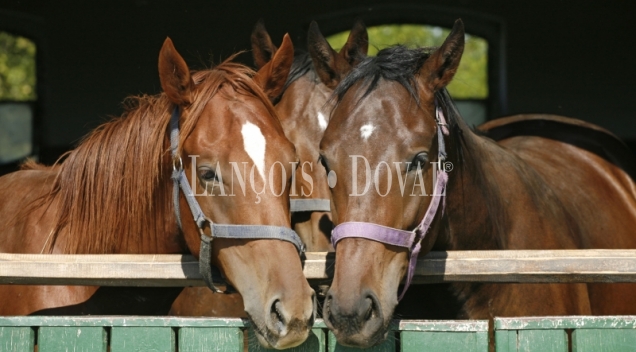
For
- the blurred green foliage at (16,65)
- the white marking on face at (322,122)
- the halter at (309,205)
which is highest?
the white marking on face at (322,122)

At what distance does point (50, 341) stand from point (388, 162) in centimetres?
109

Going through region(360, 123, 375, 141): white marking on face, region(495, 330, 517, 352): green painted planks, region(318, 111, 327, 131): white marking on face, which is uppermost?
region(360, 123, 375, 141): white marking on face

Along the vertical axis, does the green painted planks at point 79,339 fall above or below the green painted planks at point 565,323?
below

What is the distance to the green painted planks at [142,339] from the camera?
199 cm

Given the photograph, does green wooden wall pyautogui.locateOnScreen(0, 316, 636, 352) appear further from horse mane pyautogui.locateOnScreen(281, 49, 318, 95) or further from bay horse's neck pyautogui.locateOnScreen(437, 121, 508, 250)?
horse mane pyautogui.locateOnScreen(281, 49, 318, 95)

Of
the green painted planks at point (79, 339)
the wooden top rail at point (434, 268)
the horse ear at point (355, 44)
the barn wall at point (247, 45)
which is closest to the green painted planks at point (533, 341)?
the wooden top rail at point (434, 268)

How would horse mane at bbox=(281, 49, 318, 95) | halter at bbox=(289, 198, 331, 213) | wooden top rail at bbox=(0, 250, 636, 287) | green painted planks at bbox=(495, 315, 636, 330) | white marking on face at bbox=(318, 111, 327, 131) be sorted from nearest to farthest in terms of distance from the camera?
green painted planks at bbox=(495, 315, 636, 330) → wooden top rail at bbox=(0, 250, 636, 287) → halter at bbox=(289, 198, 331, 213) → white marking on face at bbox=(318, 111, 327, 131) → horse mane at bbox=(281, 49, 318, 95)

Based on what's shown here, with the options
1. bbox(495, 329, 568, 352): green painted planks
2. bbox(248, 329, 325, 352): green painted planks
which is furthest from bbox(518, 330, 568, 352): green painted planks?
bbox(248, 329, 325, 352): green painted planks

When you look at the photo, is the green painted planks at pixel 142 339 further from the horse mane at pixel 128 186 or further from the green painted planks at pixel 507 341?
the green painted planks at pixel 507 341

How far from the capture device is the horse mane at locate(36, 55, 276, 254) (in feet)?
8.26

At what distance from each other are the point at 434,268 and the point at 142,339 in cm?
88

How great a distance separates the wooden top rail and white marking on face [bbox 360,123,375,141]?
0.43 meters

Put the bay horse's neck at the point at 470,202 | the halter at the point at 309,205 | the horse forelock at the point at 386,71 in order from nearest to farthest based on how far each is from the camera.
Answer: the horse forelock at the point at 386,71 < the bay horse's neck at the point at 470,202 < the halter at the point at 309,205

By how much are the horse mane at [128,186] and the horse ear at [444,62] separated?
1.81 ft
